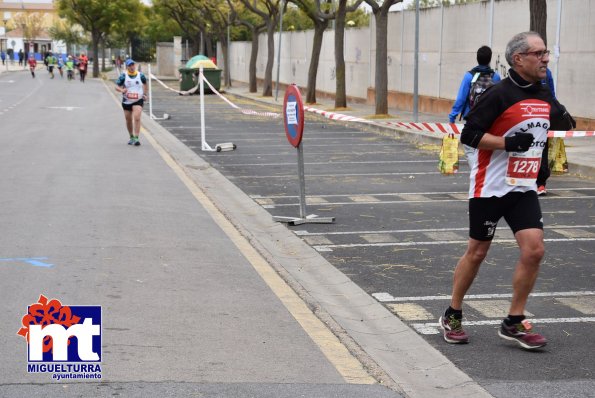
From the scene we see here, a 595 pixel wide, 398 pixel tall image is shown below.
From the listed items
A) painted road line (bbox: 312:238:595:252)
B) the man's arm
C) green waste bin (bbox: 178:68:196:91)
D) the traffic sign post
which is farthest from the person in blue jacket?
green waste bin (bbox: 178:68:196:91)

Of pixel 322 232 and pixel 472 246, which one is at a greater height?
pixel 472 246

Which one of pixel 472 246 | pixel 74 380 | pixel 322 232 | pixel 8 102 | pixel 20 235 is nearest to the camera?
pixel 74 380

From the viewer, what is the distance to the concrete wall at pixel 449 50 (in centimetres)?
2292

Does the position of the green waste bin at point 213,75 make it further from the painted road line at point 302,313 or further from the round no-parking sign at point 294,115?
the round no-parking sign at point 294,115

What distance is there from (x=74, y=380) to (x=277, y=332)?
1605 millimetres

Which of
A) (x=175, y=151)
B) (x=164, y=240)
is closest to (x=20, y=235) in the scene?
(x=164, y=240)

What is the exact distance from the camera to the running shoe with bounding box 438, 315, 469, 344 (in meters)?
6.47

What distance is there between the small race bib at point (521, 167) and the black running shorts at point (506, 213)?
82mm

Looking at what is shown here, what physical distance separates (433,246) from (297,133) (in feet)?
6.66

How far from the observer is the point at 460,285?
6559mm

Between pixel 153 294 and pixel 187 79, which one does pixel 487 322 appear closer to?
pixel 153 294

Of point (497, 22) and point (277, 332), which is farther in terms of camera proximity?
point (497, 22)

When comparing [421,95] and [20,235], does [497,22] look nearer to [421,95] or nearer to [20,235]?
[421,95]

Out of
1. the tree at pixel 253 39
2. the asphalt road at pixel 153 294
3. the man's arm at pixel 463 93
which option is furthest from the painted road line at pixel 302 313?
the tree at pixel 253 39
